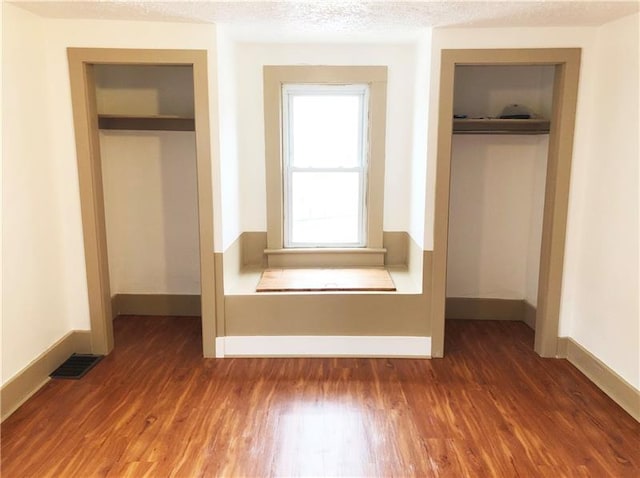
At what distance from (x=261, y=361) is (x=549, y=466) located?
6.06ft

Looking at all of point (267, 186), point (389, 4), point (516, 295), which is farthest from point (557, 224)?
point (267, 186)

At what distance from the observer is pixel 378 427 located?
2.51m

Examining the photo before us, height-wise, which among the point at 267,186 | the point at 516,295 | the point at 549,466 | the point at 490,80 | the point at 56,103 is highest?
the point at 490,80

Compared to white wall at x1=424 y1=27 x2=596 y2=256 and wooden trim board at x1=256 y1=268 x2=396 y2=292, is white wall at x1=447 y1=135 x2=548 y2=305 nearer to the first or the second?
white wall at x1=424 y1=27 x2=596 y2=256

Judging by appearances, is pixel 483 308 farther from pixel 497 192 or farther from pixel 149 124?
pixel 149 124

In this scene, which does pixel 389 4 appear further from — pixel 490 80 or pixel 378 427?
pixel 378 427

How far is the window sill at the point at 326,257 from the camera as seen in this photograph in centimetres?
384

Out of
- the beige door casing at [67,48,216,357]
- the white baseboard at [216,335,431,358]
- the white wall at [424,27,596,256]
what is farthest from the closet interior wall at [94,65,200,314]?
the white wall at [424,27,596,256]

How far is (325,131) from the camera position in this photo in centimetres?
379

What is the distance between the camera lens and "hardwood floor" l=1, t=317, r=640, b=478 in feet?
7.24

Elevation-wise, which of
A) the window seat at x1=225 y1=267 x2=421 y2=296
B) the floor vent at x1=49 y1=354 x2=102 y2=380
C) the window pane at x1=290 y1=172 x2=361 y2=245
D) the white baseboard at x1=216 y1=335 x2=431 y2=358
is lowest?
the floor vent at x1=49 y1=354 x2=102 y2=380

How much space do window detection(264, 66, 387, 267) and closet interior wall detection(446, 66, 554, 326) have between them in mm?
696

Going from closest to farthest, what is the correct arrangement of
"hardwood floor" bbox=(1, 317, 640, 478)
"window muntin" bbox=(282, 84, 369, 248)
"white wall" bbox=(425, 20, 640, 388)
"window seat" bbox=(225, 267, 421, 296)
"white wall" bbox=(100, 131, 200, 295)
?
"hardwood floor" bbox=(1, 317, 640, 478) < "white wall" bbox=(425, 20, 640, 388) < "window seat" bbox=(225, 267, 421, 296) < "window muntin" bbox=(282, 84, 369, 248) < "white wall" bbox=(100, 131, 200, 295)

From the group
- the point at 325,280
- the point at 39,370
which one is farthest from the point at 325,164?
the point at 39,370
